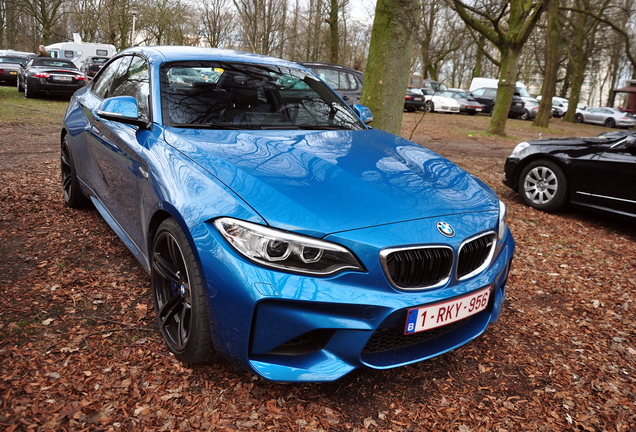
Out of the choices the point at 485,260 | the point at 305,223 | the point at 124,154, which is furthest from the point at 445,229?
the point at 124,154

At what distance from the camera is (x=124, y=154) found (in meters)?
3.09

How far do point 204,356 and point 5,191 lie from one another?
4152 millimetres

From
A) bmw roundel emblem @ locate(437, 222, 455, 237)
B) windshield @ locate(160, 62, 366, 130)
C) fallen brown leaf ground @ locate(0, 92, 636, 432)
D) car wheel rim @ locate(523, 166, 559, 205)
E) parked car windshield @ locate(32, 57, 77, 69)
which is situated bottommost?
fallen brown leaf ground @ locate(0, 92, 636, 432)

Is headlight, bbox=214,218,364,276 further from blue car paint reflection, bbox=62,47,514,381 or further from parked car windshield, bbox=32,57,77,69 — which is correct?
parked car windshield, bbox=32,57,77,69

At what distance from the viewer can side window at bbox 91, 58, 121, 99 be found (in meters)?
4.12

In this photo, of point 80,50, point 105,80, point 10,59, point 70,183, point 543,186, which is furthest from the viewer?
point 80,50

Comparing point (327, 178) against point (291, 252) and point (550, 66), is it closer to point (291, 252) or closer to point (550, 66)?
point (291, 252)

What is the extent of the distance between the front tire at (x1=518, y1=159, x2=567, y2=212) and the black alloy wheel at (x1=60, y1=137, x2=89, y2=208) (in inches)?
208

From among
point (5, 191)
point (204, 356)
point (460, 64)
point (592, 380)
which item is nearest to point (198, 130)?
point (204, 356)

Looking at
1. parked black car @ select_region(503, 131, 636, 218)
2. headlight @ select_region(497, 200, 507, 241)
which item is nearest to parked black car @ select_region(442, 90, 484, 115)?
parked black car @ select_region(503, 131, 636, 218)

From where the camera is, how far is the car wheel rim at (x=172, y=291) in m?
2.39

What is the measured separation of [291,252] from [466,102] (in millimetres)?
27670

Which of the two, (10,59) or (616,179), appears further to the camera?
(10,59)

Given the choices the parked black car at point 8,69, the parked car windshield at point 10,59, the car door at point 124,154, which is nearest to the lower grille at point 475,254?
the car door at point 124,154
